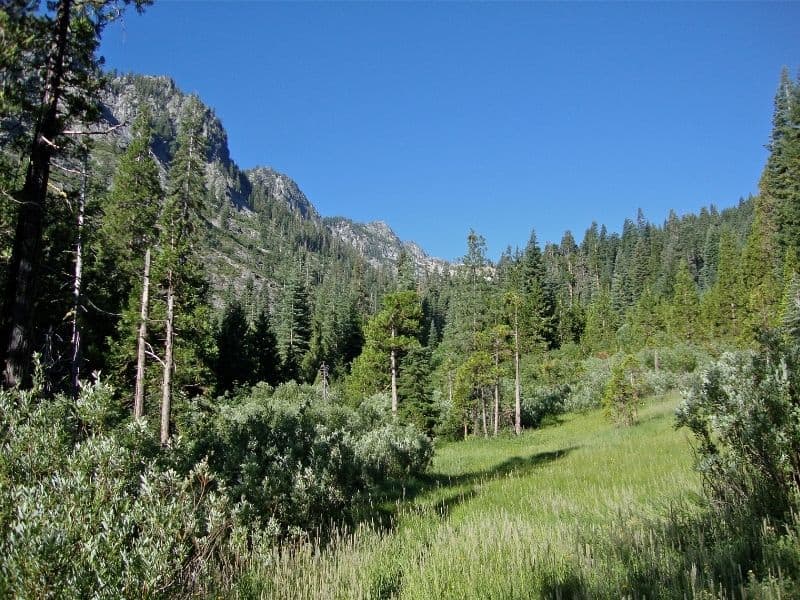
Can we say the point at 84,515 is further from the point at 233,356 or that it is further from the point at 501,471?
the point at 233,356

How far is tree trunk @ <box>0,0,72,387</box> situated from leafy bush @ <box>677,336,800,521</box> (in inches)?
357

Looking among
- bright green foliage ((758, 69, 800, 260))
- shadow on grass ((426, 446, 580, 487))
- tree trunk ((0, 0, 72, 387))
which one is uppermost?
bright green foliage ((758, 69, 800, 260))

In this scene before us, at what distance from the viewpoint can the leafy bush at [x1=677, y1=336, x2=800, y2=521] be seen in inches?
171

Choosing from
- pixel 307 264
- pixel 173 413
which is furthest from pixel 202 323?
pixel 307 264

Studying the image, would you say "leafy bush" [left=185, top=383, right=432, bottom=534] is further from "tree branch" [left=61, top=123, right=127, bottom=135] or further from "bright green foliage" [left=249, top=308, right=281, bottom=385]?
"bright green foliage" [left=249, top=308, right=281, bottom=385]

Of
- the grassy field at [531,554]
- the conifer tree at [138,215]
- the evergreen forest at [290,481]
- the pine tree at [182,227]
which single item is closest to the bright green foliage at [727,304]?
the evergreen forest at [290,481]

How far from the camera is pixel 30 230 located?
22.7ft

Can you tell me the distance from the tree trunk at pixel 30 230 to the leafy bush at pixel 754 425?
357 inches

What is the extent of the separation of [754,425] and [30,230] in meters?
9.93

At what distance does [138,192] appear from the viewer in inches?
910

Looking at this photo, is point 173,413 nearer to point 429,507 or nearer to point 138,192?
point 138,192

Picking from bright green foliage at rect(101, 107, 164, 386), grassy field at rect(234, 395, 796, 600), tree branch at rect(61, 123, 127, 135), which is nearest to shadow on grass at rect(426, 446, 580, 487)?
grassy field at rect(234, 395, 796, 600)

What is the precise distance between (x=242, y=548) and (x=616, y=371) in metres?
21.6

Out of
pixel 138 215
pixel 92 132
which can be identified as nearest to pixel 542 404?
pixel 138 215
